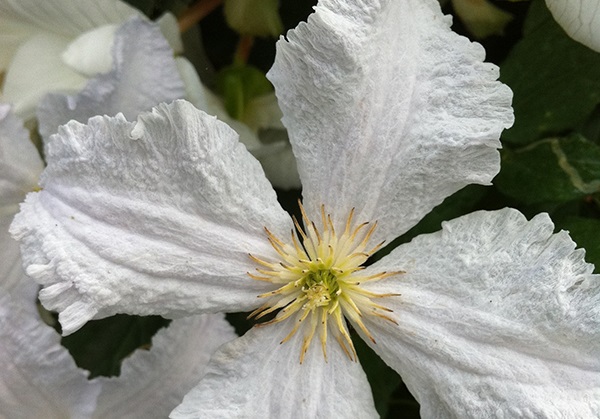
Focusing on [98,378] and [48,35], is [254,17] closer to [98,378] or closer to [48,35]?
[48,35]

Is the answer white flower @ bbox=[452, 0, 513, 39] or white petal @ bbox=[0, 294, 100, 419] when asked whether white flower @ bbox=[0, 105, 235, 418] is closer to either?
white petal @ bbox=[0, 294, 100, 419]

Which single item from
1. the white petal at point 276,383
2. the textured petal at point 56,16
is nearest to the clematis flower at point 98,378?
the white petal at point 276,383

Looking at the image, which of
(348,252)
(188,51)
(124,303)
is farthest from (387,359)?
(188,51)

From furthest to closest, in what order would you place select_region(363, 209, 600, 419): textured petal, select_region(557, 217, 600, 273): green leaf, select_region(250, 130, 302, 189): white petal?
select_region(250, 130, 302, 189): white petal, select_region(557, 217, 600, 273): green leaf, select_region(363, 209, 600, 419): textured petal

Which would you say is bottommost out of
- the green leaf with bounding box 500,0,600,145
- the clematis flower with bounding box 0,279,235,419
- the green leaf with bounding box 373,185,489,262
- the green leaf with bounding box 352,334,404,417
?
the clematis flower with bounding box 0,279,235,419

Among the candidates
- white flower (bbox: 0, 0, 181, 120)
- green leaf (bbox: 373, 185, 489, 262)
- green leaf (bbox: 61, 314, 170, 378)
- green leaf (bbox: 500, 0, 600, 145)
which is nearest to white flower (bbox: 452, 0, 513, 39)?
green leaf (bbox: 500, 0, 600, 145)

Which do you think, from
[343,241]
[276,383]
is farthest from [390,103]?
[276,383]
